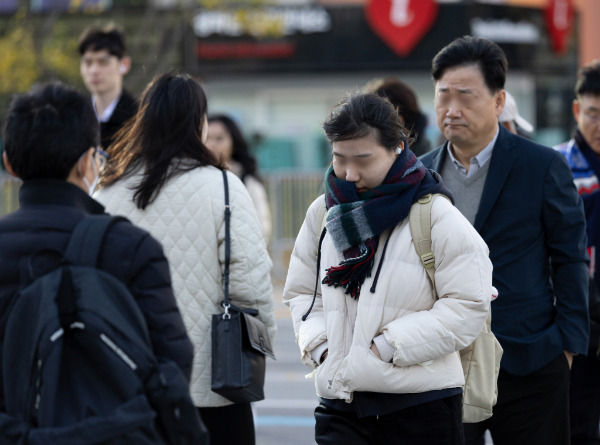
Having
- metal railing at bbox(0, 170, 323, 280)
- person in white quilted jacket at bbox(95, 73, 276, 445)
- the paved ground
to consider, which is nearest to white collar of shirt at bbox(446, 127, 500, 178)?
person in white quilted jacket at bbox(95, 73, 276, 445)

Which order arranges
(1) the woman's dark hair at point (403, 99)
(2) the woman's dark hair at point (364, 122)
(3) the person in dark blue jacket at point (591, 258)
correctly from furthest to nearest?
(1) the woman's dark hair at point (403, 99), (3) the person in dark blue jacket at point (591, 258), (2) the woman's dark hair at point (364, 122)

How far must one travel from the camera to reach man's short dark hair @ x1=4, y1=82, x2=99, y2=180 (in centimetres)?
299

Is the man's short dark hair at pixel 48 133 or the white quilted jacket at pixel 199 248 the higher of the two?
the man's short dark hair at pixel 48 133

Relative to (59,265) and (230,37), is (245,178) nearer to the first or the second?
(59,265)

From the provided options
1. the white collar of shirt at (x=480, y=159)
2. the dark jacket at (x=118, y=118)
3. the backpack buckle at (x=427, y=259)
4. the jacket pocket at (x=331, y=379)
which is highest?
the dark jacket at (x=118, y=118)

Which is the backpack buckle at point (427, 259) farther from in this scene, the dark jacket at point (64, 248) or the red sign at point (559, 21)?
the red sign at point (559, 21)

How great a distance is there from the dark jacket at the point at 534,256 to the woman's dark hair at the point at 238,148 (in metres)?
3.77

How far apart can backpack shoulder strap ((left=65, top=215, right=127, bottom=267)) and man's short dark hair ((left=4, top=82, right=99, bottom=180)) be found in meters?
0.21

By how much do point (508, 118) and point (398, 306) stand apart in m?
2.03

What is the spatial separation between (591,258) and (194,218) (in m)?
2.32

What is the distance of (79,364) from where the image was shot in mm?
2762

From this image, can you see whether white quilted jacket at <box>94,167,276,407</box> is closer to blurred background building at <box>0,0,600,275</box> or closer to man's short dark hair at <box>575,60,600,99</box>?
man's short dark hair at <box>575,60,600,99</box>

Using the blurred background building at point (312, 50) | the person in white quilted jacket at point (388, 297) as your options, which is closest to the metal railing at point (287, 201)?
the blurred background building at point (312, 50)

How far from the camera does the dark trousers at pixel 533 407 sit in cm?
458
